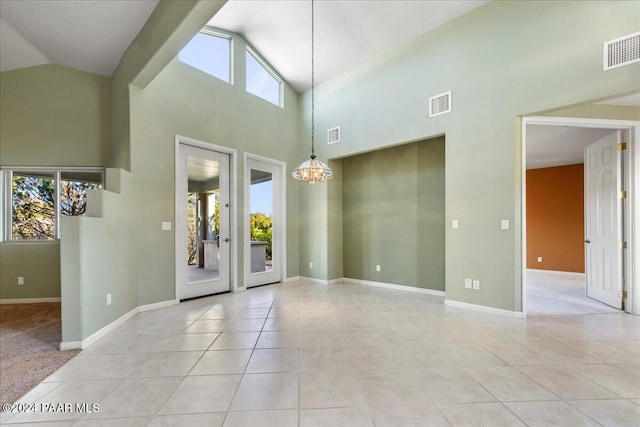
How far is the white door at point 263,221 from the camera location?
205 inches

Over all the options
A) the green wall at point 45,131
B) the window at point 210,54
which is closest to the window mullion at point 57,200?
the green wall at point 45,131

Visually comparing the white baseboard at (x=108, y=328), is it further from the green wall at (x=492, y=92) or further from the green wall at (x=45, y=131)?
the green wall at (x=492, y=92)

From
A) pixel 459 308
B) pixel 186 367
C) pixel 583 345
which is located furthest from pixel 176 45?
pixel 583 345

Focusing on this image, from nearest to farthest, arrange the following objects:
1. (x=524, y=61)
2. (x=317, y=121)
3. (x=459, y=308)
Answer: (x=524, y=61) → (x=459, y=308) → (x=317, y=121)

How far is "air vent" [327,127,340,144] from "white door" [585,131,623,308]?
4.14 m

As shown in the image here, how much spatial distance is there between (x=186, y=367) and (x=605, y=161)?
6122mm

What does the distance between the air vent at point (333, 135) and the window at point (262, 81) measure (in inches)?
→ 50.1

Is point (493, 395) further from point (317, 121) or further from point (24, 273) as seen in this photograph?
point (24, 273)

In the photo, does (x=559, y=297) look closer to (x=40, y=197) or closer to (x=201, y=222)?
(x=201, y=222)

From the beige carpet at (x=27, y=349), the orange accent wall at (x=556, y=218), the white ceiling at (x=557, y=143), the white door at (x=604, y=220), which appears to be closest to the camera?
the beige carpet at (x=27, y=349)

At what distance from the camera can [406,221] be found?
505cm

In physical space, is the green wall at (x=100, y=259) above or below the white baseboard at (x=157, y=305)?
above

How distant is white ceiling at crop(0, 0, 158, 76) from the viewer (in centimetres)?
298

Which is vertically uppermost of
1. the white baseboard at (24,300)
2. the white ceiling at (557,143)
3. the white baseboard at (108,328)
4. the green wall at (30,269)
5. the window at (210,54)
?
the window at (210,54)
